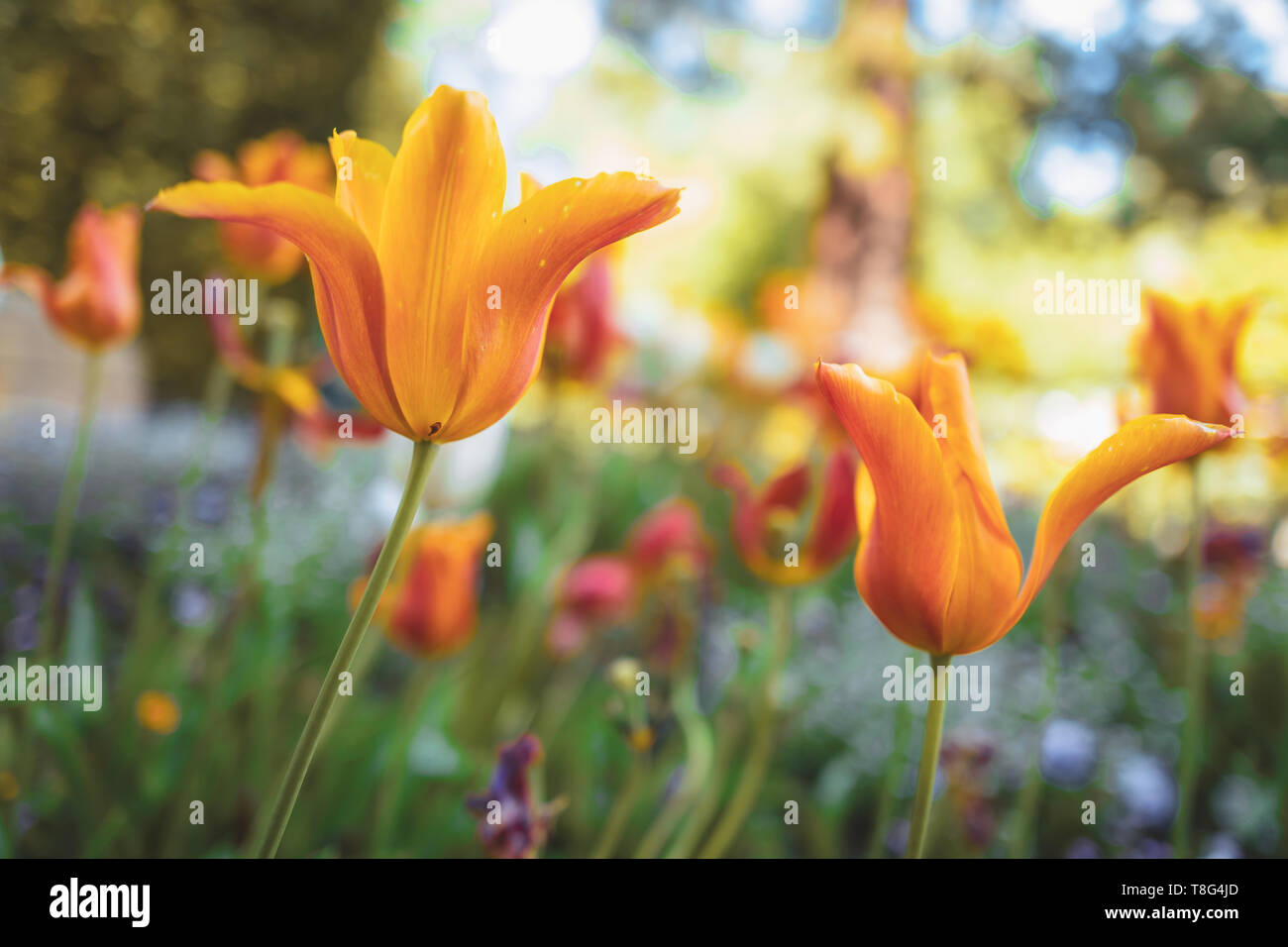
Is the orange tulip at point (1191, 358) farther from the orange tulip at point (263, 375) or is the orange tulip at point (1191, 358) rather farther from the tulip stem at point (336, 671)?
the orange tulip at point (263, 375)

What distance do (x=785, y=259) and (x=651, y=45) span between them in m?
2.97

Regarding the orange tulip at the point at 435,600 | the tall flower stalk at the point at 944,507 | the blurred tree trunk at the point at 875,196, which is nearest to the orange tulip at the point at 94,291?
the orange tulip at the point at 435,600

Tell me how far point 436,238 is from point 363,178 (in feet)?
0.20

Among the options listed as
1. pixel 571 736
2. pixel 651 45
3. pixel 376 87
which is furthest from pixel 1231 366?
pixel 651 45

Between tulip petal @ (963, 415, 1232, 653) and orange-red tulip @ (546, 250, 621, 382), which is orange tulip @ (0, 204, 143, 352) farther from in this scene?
tulip petal @ (963, 415, 1232, 653)

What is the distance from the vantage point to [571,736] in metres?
1.36

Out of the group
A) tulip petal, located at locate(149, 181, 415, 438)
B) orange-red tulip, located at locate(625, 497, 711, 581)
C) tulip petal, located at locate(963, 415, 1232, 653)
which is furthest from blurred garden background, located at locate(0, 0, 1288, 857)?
tulip petal, located at locate(963, 415, 1232, 653)

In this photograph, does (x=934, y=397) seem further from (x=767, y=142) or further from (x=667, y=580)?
(x=767, y=142)

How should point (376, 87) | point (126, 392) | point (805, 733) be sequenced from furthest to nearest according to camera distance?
point (376, 87), point (126, 392), point (805, 733)

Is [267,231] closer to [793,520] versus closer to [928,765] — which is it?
[793,520]

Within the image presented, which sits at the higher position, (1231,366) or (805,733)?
(1231,366)

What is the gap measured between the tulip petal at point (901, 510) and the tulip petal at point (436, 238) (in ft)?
0.59

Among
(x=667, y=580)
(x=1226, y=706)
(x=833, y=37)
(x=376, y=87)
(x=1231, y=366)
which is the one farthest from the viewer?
(x=833, y=37)

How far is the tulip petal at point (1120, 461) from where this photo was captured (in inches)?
17.3
